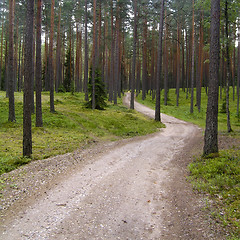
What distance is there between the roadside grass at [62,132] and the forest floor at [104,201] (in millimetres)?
1093

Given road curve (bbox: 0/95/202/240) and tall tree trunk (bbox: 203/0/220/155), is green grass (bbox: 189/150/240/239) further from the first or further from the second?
tall tree trunk (bbox: 203/0/220/155)

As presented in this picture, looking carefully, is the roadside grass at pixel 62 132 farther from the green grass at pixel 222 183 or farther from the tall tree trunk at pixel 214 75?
the tall tree trunk at pixel 214 75

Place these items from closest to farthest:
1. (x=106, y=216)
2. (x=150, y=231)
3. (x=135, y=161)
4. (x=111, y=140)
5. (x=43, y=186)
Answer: (x=150, y=231) → (x=106, y=216) → (x=43, y=186) → (x=135, y=161) → (x=111, y=140)

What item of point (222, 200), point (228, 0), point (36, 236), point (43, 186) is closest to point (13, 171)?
point (43, 186)

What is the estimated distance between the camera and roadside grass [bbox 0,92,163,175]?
32.8 ft

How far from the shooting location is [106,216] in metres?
5.03

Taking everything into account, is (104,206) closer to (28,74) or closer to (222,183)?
(222,183)

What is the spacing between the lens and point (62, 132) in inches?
576

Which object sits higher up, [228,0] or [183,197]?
[228,0]

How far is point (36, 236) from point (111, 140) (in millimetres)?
9994

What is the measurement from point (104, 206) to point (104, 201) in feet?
0.88

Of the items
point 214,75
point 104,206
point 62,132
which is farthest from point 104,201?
point 62,132

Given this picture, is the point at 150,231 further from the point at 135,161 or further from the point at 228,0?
the point at 228,0

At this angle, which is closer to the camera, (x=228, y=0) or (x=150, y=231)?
(x=150, y=231)
